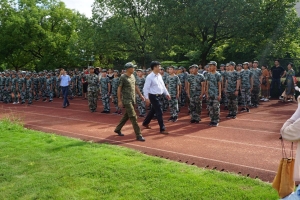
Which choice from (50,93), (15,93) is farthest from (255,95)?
(15,93)

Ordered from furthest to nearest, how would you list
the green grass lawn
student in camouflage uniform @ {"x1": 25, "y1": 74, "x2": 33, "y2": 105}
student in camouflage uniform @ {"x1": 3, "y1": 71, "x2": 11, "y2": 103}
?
student in camouflage uniform @ {"x1": 3, "y1": 71, "x2": 11, "y2": 103} → student in camouflage uniform @ {"x1": 25, "y1": 74, "x2": 33, "y2": 105} → the green grass lawn

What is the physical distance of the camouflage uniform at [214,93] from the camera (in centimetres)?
977

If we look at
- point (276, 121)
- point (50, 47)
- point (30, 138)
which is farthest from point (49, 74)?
point (276, 121)

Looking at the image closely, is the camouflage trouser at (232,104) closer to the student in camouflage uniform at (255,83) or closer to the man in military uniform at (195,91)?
the man in military uniform at (195,91)

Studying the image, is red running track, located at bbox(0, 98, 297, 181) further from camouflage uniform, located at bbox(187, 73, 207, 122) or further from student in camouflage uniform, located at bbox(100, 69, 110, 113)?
student in camouflage uniform, located at bbox(100, 69, 110, 113)

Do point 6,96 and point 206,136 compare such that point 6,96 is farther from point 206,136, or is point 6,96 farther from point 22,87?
point 206,136

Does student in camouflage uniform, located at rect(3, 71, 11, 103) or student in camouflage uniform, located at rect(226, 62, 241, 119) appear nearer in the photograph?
student in camouflage uniform, located at rect(226, 62, 241, 119)

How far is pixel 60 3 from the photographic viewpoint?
31656 millimetres

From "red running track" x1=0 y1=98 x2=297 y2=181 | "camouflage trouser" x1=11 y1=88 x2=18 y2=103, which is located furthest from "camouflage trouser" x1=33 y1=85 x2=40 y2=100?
"red running track" x1=0 y1=98 x2=297 y2=181

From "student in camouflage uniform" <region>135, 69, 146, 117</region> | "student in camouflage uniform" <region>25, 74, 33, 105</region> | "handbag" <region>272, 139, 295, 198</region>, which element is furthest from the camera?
"student in camouflage uniform" <region>25, 74, 33, 105</region>

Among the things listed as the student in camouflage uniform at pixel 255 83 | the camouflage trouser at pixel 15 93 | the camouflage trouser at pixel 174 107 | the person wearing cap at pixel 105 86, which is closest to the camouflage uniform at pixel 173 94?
the camouflage trouser at pixel 174 107

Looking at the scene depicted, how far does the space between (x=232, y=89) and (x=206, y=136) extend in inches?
130

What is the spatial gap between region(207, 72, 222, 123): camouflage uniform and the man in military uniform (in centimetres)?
33

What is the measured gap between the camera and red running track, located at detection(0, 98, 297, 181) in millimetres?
6171
